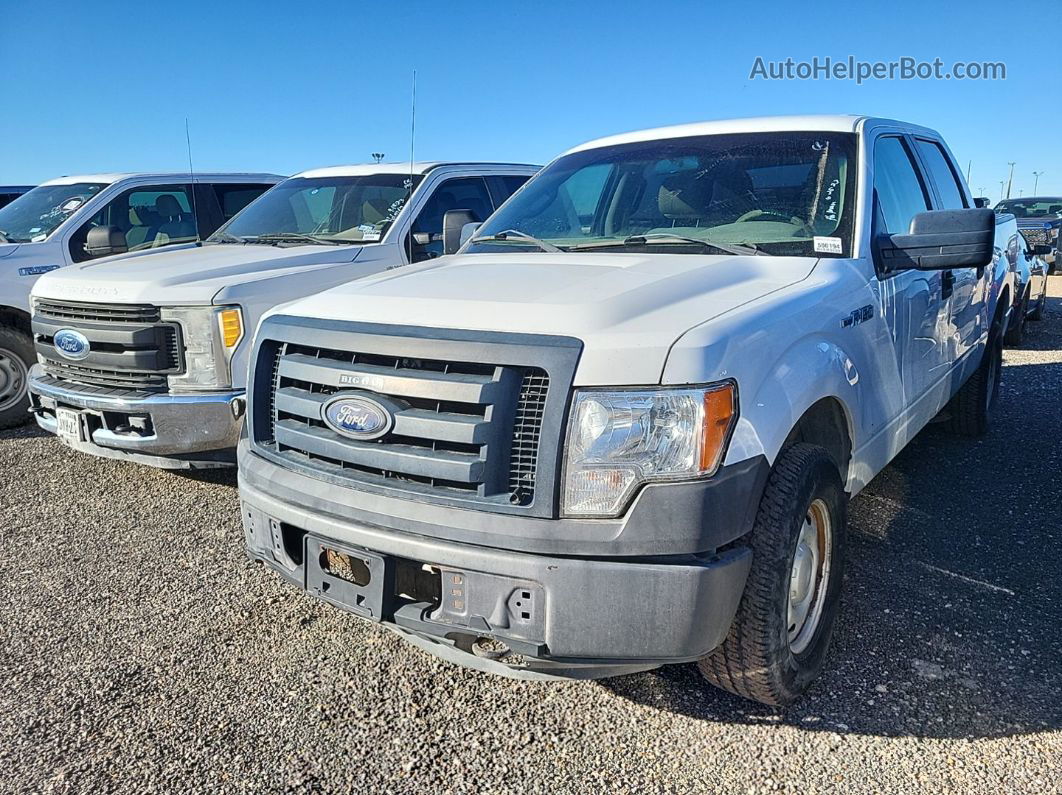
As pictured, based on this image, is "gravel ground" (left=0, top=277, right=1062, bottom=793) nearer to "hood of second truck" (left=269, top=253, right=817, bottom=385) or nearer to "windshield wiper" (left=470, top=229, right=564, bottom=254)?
"hood of second truck" (left=269, top=253, right=817, bottom=385)

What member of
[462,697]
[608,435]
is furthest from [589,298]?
[462,697]

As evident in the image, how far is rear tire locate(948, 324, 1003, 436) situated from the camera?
18.2 ft

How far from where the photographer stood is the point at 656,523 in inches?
82.8

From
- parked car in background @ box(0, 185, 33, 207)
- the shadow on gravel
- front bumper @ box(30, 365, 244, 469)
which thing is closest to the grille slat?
the shadow on gravel

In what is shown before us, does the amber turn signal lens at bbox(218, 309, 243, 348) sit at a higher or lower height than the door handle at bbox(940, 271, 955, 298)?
lower

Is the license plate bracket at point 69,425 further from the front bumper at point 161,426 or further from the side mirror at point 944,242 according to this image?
the side mirror at point 944,242

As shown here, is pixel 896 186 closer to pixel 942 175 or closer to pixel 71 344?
pixel 942 175

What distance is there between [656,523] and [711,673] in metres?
0.70

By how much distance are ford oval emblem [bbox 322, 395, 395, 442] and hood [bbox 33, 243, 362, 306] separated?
2.31m

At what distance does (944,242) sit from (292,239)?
4.37 m

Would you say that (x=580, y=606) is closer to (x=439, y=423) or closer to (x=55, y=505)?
(x=439, y=423)

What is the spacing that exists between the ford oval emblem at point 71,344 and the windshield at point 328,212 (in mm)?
1597

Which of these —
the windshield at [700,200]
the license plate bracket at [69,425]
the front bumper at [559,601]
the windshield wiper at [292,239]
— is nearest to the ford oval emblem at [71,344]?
the license plate bracket at [69,425]

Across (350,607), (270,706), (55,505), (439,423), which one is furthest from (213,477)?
(439,423)
